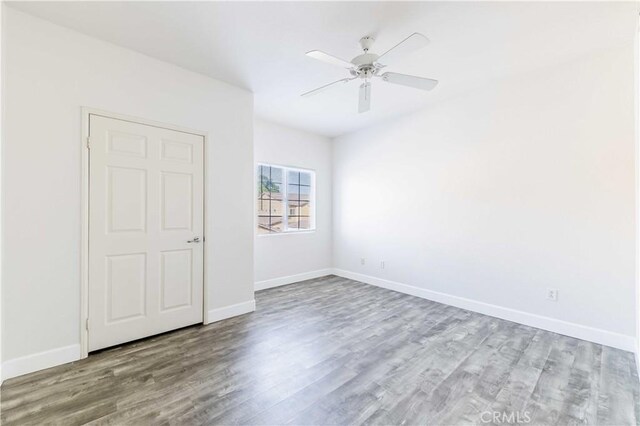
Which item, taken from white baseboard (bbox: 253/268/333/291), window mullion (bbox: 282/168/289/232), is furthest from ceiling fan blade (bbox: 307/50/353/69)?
white baseboard (bbox: 253/268/333/291)

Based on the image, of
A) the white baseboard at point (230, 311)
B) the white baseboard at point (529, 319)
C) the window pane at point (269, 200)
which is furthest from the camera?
the window pane at point (269, 200)

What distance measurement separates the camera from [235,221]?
331 cm

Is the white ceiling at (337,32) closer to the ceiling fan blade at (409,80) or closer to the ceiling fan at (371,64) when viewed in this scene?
the ceiling fan at (371,64)

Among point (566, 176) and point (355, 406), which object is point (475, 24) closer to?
point (566, 176)

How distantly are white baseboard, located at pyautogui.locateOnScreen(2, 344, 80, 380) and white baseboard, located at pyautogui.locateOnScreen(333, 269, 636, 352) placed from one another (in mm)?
3834

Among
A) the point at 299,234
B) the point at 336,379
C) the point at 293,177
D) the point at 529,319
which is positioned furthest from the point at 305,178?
the point at 529,319

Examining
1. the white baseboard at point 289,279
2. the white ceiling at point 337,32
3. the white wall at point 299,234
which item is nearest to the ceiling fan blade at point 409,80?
the white ceiling at point 337,32

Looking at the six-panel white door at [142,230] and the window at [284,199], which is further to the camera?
the window at [284,199]

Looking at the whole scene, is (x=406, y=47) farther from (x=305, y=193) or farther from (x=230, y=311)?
(x=305, y=193)

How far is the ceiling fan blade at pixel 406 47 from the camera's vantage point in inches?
72.5

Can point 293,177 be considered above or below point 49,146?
above

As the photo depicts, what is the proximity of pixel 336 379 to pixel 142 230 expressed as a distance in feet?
7.29

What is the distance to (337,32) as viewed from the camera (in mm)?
2279

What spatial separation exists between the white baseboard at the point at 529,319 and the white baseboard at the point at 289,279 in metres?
1.26
